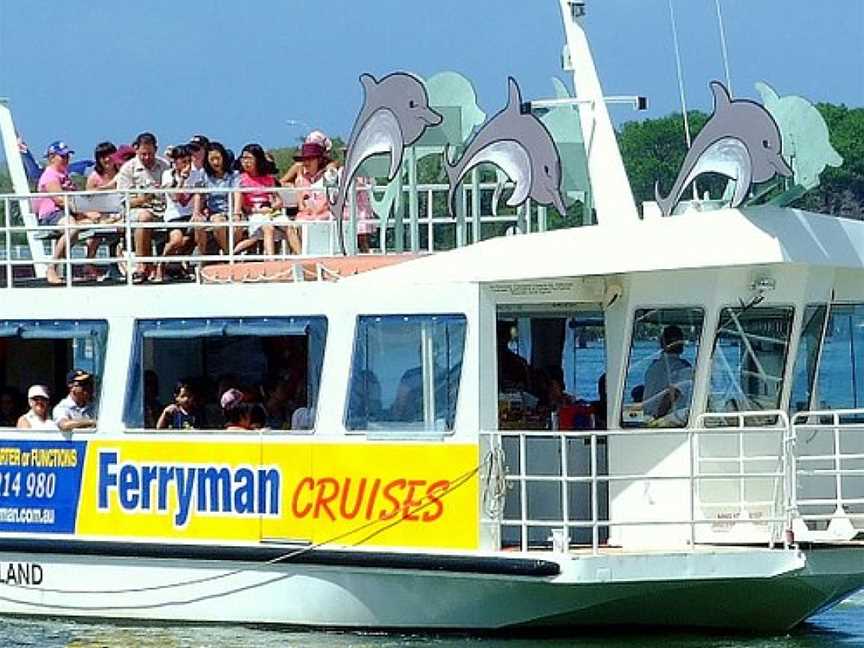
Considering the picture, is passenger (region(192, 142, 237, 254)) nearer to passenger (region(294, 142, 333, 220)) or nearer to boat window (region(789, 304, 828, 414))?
passenger (region(294, 142, 333, 220))

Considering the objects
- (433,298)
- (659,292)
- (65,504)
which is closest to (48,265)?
(65,504)

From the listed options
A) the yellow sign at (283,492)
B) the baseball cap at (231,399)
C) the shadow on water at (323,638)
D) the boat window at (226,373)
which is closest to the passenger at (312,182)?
the boat window at (226,373)

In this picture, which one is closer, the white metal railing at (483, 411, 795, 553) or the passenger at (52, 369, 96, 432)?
the white metal railing at (483, 411, 795, 553)

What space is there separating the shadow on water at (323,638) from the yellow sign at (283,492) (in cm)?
69

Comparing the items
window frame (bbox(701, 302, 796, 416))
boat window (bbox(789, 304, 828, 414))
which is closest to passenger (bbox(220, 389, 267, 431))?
window frame (bbox(701, 302, 796, 416))

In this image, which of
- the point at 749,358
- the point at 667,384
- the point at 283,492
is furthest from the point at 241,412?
the point at 749,358

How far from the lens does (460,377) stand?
15070 millimetres

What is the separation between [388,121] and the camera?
15.9 m

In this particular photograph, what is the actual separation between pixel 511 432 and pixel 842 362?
9.30 ft

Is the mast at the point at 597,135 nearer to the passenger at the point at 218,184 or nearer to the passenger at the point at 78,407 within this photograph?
the passenger at the point at 218,184

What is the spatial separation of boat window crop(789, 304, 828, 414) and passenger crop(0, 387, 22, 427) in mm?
6129

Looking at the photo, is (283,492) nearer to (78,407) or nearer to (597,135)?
(78,407)

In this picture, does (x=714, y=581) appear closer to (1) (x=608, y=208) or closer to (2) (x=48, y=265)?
(1) (x=608, y=208)

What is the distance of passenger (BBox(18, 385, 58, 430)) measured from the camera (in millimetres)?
16906
